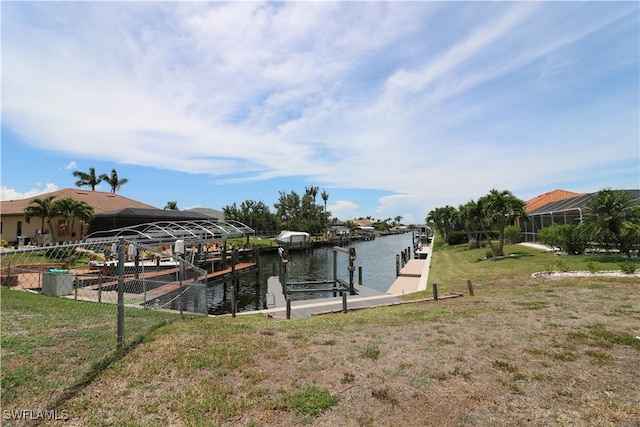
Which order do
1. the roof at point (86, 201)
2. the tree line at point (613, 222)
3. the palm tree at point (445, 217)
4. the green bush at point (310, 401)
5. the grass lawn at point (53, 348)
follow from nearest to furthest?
the green bush at point (310, 401) → the grass lawn at point (53, 348) → the tree line at point (613, 222) → the roof at point (86, 201) → the palm tree at point (445, 217)

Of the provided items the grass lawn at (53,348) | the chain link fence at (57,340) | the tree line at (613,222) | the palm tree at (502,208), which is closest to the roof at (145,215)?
the chain link fence at (57,340)

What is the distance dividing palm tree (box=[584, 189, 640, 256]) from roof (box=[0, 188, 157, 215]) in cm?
4853

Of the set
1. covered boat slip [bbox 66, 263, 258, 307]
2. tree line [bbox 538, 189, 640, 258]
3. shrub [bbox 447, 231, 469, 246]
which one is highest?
tree line [bbox 538, 189, 640, 258]

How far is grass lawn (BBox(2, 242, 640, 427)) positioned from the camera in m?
4.15

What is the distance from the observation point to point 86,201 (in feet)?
138

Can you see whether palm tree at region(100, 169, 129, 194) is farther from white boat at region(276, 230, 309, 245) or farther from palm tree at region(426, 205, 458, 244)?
palm tree at region(426, 205, 458, 244)

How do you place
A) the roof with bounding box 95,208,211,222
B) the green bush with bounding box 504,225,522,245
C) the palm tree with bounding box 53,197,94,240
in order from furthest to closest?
the roof with bounding box 95,208,211,222 → the green bush with bounding box 504,225,522,245 → the palm tree with bounding box 53,197,94,240

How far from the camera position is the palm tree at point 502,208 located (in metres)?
25.2

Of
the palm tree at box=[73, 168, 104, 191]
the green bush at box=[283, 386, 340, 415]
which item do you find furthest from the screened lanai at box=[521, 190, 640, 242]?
the palm tree at box=[73, 168, 104, 191]

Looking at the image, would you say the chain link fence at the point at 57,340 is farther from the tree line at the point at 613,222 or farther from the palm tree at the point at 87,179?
the palm tree at the point at 87,179

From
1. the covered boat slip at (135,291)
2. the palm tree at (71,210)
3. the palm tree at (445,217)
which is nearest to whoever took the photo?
the covered boat slip at (135,291)

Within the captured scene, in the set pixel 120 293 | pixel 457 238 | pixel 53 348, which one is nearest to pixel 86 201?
pixel 53 348

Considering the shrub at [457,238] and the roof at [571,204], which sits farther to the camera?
the shrub at [457,238]

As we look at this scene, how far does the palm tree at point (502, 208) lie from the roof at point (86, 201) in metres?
43.5
